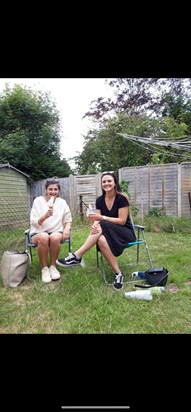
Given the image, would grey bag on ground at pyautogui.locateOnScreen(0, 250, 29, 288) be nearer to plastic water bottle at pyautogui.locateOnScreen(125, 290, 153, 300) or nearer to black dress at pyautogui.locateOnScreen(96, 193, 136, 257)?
black dress at pyautogui.locateOnScreen(96, 193, 136, 257)

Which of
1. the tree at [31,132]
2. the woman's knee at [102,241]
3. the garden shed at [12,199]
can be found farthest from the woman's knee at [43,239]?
the tree at [31,132]

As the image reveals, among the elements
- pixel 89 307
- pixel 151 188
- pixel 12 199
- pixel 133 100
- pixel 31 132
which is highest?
pixel 133 100

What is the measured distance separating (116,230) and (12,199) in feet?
13.6

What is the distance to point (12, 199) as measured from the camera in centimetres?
549

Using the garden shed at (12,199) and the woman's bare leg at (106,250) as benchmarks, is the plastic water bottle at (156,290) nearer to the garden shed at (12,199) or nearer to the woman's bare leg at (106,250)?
the woman's bare leg at (106,250)

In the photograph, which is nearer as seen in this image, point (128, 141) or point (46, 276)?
point (46, 276)

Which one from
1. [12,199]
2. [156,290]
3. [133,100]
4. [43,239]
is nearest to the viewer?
[156,290]

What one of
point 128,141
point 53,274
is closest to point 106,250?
point 53,274

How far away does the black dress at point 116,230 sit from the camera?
188cm

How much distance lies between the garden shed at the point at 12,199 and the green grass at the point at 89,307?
115 inches

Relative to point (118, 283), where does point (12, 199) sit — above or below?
above

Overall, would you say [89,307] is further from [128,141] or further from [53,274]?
[128,141]
